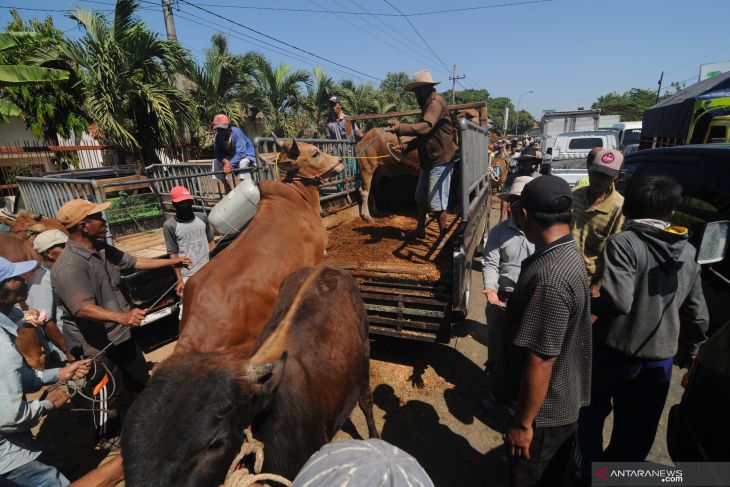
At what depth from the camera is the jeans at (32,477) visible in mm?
1981

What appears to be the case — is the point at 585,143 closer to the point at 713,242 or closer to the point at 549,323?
the point at 713,242

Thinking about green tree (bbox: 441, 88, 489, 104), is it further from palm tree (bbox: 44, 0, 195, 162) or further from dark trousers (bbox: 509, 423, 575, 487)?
dark trousers (bbox: 509, 423, 575, 487)

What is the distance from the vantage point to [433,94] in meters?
5.00

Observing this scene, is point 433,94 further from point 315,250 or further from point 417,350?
point 417,350

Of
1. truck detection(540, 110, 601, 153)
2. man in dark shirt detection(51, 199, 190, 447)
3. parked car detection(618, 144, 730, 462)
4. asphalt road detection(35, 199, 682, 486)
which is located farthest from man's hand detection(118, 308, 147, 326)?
truck detection(540, 110, 601, 153)

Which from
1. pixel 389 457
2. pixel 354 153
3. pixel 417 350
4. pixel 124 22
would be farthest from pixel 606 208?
pixel 124 22

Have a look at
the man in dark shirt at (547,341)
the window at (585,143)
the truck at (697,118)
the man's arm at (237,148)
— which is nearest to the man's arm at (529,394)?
the man in dark shirt at (547,341)

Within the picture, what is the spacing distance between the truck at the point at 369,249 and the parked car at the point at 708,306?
181 centimetres

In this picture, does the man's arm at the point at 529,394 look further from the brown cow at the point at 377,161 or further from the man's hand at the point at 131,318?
the brown cow at the point at 377,161

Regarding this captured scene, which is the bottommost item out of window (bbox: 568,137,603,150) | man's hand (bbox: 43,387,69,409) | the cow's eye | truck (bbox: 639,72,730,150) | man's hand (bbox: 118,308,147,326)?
man's hand (bbox: 43,387,69,409)

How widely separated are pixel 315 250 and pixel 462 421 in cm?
222

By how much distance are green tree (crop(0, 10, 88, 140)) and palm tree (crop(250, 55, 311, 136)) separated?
27.3 feet

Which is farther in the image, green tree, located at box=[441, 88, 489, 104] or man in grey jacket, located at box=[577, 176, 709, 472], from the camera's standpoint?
green tree, located at box=[441, 88, 489, 104]

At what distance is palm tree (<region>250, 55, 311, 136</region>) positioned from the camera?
18516mm
